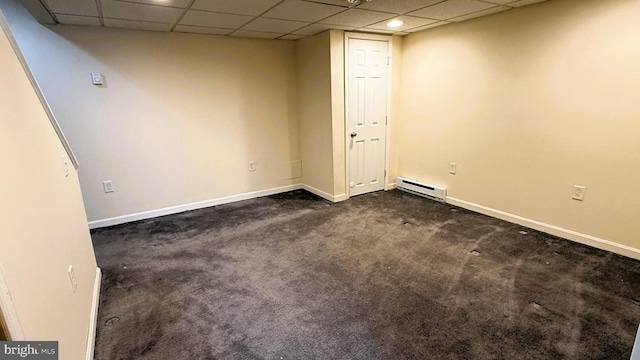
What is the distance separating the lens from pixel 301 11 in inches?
111

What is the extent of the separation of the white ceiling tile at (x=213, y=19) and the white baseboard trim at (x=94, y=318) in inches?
91.3

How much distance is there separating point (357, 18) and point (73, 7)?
2438 millimetres

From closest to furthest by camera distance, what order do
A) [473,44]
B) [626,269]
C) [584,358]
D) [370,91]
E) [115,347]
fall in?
1. [584,358]
2. [115,347]
3. [626,269]
4. [473,44]
5. [370,91]

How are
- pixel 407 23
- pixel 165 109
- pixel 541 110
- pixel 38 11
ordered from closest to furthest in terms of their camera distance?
pixel 38 11
pixel 541 110
pixel 407 23
pixel 165 109

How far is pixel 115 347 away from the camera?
1.83 m

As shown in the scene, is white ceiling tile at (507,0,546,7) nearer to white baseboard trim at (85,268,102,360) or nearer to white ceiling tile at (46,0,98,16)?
white ceiling tile at (46,0,98,16)

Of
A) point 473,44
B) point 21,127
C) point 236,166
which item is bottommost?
point 236,166

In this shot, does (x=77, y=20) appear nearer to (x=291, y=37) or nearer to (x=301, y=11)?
(x=301, y=11)

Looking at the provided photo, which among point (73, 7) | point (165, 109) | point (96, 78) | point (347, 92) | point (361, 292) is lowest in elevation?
point (361, 292)

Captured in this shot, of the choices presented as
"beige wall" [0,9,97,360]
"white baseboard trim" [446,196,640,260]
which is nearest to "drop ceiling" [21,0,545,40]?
"beige wall" [0,9,97,360]

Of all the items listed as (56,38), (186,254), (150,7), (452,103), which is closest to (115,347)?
(186,254)

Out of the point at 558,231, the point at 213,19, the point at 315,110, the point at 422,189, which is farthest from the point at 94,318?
the point at 558,231

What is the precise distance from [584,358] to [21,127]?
9.73 feet

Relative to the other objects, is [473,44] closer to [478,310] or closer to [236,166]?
[478,310]
